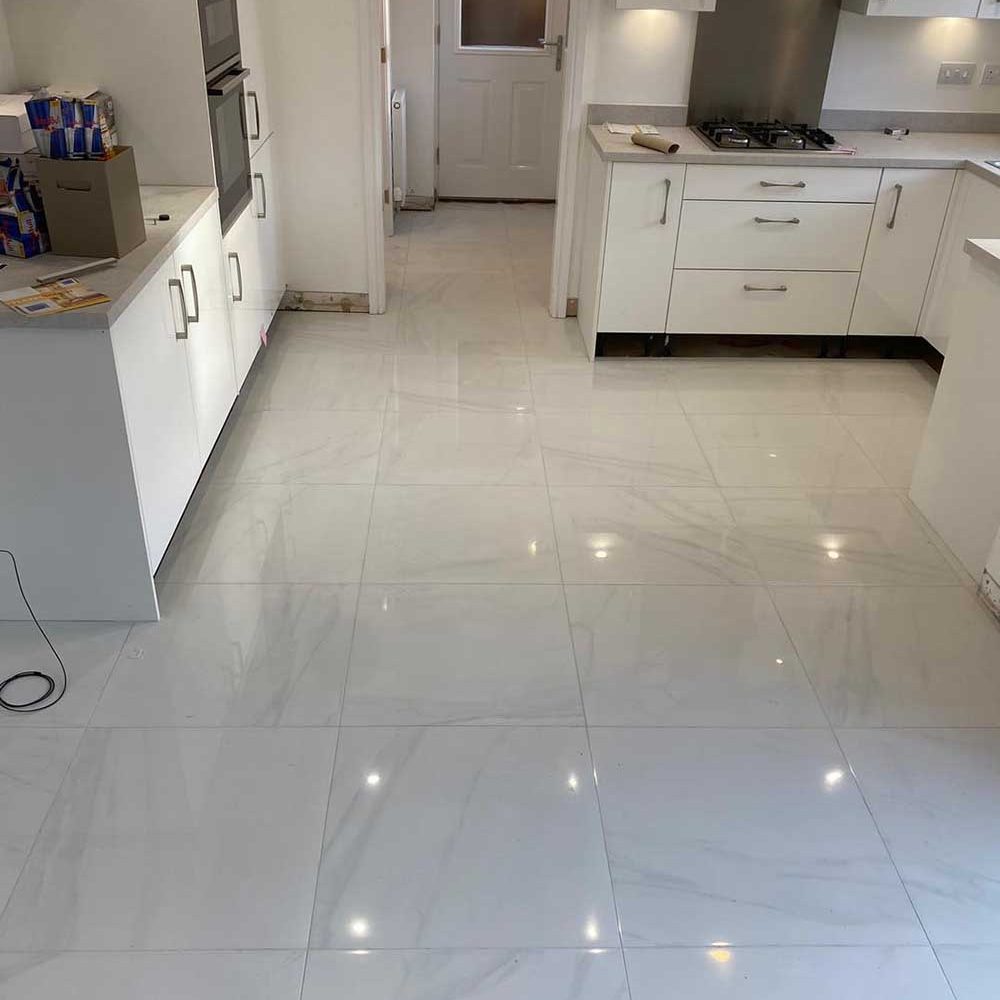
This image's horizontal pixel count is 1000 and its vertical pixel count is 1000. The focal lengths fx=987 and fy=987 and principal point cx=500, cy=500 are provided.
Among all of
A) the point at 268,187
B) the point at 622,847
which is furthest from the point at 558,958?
the point at 268,187

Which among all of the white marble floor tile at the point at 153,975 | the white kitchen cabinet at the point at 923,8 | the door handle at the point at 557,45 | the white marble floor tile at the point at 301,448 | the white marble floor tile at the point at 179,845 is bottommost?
the white marble floor tile at the point at 153,975

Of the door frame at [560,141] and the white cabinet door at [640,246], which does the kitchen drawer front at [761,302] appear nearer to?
the white cabinet door at [640,246]

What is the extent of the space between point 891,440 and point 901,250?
35.3 inches

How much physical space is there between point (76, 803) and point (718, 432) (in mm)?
2469

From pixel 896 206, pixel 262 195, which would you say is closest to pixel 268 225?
pixel 262 195

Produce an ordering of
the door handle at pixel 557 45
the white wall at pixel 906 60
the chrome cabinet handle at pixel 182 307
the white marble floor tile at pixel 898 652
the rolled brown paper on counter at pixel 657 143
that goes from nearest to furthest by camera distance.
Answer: the white marble floor tile at pixel 898 652, the chrome cabinet handle at pixel 182 307, the rolled brown paper on counter at pixel 657 143, the white wall at pixel 906 60, the door handle at pixel 557 45

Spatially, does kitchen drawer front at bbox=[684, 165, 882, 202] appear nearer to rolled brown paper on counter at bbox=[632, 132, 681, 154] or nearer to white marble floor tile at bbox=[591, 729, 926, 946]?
rolled brown paper on counter at bbox=[632, 132, 681, 154]

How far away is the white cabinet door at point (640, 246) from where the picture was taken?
3812mm

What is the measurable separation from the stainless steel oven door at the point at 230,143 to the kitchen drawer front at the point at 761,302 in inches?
67.8

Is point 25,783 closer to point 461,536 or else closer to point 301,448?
point 461,536

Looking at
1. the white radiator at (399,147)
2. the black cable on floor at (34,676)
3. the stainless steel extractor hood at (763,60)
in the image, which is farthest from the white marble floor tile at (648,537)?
the white radiator at (399,147)

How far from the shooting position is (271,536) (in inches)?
114

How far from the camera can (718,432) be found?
11.9 ft

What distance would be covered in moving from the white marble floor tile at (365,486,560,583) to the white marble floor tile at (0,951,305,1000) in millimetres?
1166
